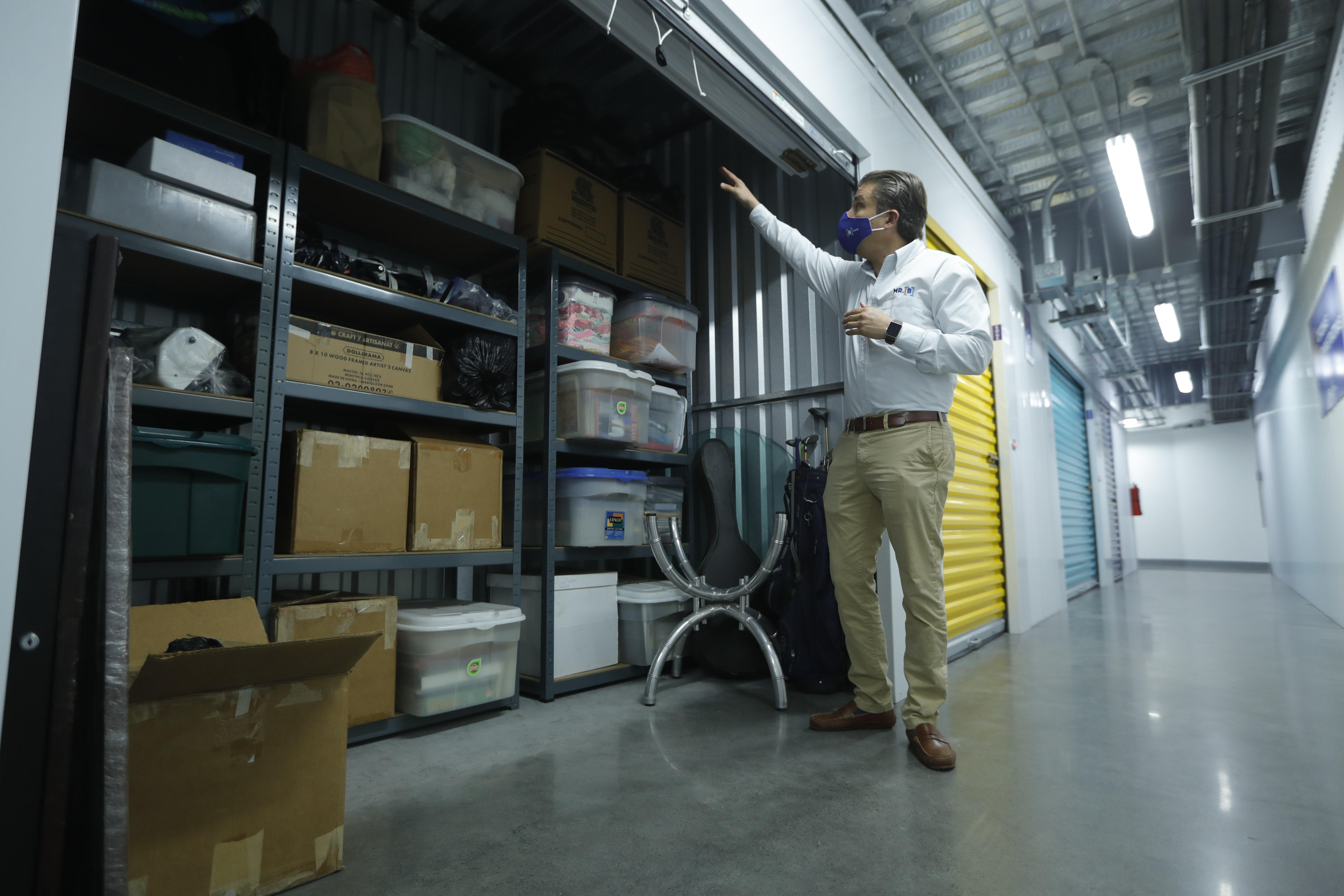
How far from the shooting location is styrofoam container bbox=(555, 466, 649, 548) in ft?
9.24

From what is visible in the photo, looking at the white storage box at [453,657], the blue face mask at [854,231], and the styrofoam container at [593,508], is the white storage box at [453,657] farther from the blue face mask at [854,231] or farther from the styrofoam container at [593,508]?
the blue face mask at [854,231]

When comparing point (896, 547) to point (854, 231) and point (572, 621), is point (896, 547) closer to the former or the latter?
point (854, 231)

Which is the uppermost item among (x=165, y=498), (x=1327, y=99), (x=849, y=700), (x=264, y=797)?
(x=1327, y=99)

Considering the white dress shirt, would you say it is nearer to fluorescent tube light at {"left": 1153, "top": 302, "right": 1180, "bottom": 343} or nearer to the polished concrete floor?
the polished concrete floor

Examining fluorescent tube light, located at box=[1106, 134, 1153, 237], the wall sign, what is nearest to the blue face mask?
fluorescent tube light, located at box=[1106, 134, 1153, 237]

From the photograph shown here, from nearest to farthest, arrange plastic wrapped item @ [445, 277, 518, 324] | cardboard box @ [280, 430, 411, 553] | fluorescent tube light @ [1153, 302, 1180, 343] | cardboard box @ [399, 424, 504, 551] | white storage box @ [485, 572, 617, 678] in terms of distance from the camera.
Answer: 1. cardboard box @ [280, 430, 411, 553]
2. cardboard box @ [399, 424, 504, 551]
3. plastic wrapped item @ [445, 277, 518, 324]
4. white storage box @ [485, 572, 617, 678]
5. fluorescent tube light @ [1153, 302, 1180, 343]

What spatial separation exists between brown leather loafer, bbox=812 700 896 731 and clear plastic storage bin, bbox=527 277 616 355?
5.67ft

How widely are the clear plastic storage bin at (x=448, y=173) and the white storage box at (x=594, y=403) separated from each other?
26.0 inches

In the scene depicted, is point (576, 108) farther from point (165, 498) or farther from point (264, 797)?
point (264, 797)

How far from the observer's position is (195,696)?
1.14 metres

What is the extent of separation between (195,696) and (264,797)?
0.23 meters

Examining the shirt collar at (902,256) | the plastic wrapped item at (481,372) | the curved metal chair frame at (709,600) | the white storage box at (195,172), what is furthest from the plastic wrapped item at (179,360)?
the shirt collar at (902,256)

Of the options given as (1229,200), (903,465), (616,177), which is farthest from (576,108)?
(1229,200)

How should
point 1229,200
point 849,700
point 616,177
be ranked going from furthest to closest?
point 1229,200, point 616,177, point 849,700
